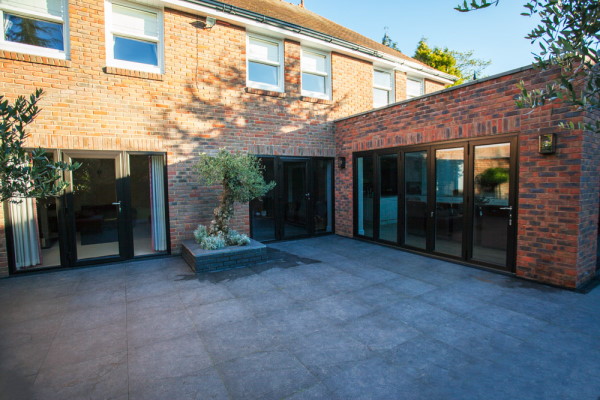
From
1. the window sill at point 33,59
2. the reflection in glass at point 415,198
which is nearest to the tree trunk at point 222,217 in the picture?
the window sill at point 33,59

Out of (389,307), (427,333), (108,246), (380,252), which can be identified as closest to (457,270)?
(380,252)

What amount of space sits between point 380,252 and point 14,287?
20.7ft

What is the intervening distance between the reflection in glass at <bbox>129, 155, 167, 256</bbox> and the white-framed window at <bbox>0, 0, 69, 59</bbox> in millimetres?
2223

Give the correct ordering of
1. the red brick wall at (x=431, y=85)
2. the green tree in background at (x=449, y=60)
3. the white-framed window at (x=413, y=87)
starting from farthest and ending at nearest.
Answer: the green tree in background at (x=449, y=60)
the red brick wall at (x=431, y=85)
the white-framed window at (x=413, y=87)

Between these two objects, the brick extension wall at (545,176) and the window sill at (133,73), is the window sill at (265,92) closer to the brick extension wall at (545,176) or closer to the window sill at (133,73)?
the window sill at (133,73)

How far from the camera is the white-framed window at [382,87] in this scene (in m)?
9.30

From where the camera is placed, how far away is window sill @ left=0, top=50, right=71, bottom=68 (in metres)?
4.79

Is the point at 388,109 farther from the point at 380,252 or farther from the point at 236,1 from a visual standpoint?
the point at 236,1

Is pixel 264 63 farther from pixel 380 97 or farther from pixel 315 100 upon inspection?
pixel 380 97

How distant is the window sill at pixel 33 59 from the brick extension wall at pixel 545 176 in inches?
268

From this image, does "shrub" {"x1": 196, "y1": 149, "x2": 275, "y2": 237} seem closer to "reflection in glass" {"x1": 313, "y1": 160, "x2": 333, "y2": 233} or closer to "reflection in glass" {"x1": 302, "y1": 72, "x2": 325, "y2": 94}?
"reflection in glass" {"x1": 313, "y1": 160, "x2": 333, "y2": 233}

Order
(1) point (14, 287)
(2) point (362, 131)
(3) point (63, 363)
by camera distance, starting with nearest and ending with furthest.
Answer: (3) point (63, 363) < (1) point (14, 287) < (2) point (362, 131)

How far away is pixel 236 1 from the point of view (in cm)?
784

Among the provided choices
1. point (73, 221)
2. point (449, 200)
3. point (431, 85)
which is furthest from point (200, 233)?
point (431, 85)
